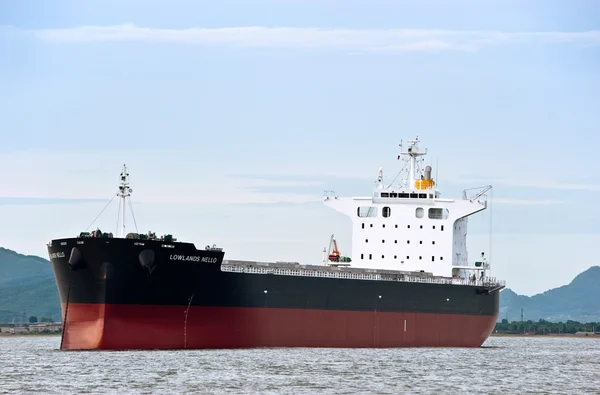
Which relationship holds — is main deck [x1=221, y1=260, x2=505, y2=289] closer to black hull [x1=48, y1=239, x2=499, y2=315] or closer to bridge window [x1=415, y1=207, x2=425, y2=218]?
black hull [x1=48, y1=239, x2=499, y2=315]

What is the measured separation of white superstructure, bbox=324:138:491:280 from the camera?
2221 inches

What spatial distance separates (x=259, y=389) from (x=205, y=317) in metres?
12.3

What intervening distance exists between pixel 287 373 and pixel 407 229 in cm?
2058

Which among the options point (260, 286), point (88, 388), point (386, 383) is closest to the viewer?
point (88, 388)

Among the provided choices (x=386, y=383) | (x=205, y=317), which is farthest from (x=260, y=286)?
(x=386, y=383)

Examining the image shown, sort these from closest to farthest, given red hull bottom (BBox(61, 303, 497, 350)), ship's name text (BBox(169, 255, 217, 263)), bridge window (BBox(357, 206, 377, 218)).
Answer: red hull bottom (BBox(61, 303, 497, 350))
ship's name text (BBox(169, 255, 217, 263))
bridge window (BBox(357, 206, 377, 218))

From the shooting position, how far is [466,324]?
2215 inches

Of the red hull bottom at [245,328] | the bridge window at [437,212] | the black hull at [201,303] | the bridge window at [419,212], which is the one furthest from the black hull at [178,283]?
the bridge window at [437,212]

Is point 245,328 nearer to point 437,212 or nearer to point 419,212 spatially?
point 419,212

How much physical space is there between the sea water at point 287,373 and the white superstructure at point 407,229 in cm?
923

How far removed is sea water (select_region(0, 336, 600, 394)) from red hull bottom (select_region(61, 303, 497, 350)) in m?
0.69

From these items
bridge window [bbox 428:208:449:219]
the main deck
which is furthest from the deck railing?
bridge window [bbox 428:208:449:219]

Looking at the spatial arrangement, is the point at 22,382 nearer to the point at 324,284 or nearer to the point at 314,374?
the point at 314,374

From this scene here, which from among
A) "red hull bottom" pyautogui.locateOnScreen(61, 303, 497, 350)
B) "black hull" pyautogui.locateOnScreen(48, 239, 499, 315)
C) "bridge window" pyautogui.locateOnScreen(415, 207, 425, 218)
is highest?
"bridge window" pyautogui.locateOnScreen(415, 207, 425, 218)
